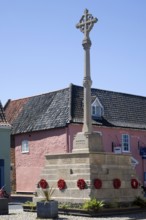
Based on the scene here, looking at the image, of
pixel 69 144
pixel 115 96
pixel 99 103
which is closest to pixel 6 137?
pixel 69 144

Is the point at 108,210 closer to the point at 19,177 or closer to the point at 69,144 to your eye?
the point at 69,144

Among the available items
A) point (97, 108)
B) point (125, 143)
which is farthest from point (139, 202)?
point (125, 143)

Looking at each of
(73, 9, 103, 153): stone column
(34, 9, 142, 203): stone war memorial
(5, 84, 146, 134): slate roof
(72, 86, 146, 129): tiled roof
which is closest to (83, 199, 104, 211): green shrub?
(34, 9, 142, 203): stone war memorial

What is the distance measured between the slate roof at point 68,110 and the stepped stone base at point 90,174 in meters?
13.2

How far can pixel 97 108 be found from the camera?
36.2 m

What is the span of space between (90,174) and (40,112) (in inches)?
752

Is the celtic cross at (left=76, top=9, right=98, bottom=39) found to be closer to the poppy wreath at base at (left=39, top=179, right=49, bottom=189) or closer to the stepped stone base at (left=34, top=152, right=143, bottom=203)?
the stepped stone base at (left=34, top=152, right=143, bottom=203)

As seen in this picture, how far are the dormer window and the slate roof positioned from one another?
1.34ft

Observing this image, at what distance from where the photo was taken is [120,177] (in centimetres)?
1961

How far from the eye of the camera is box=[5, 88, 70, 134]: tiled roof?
114ft

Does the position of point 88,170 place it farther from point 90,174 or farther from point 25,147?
Result: point 25,147

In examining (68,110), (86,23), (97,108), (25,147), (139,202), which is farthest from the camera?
(25,147)

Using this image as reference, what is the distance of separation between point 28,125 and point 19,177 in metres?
4.22

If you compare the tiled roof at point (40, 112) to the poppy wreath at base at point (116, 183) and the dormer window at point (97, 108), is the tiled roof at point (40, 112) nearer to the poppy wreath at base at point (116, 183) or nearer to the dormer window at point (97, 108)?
the dormer window at point (97, 108)
